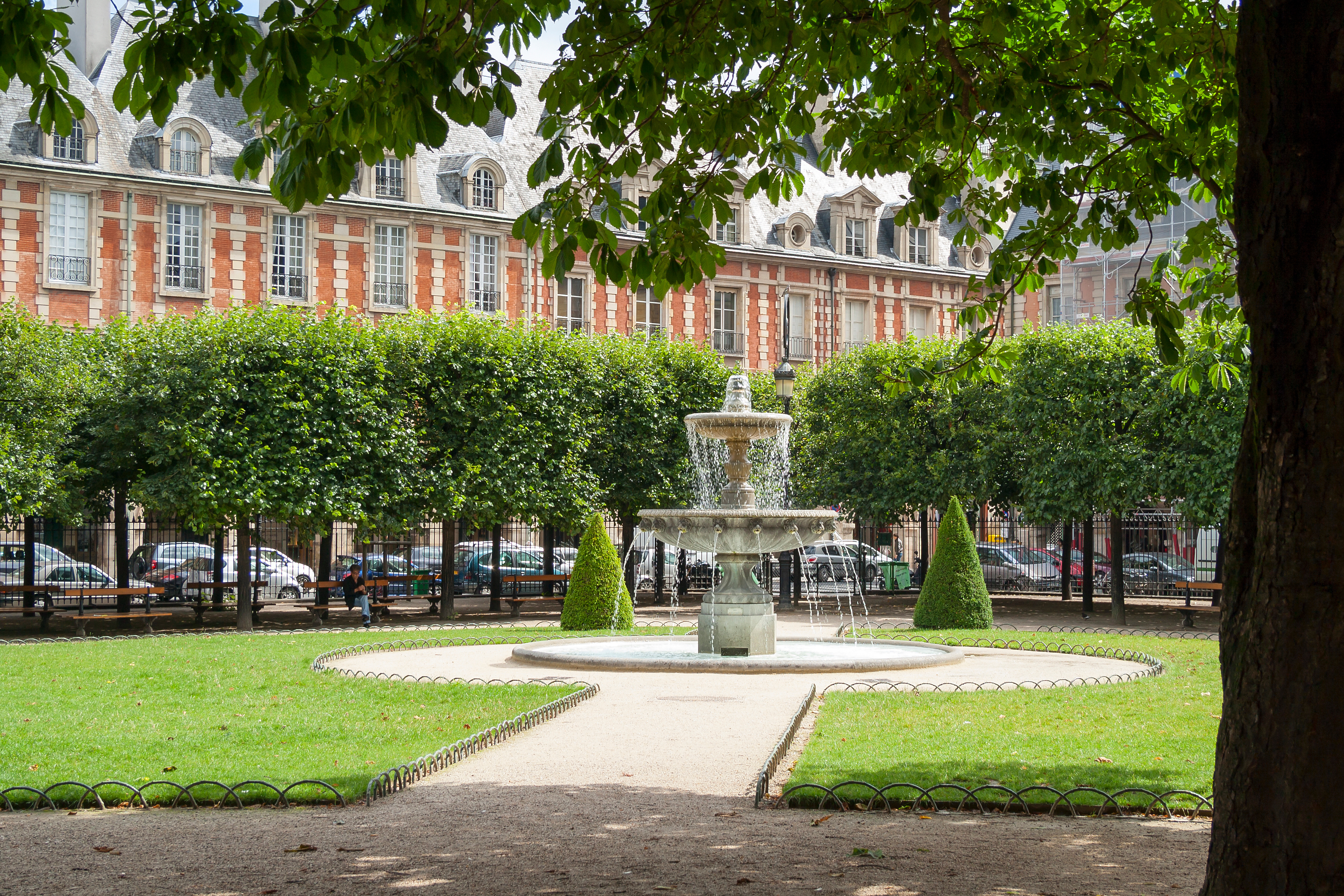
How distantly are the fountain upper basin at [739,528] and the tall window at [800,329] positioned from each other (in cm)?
3011

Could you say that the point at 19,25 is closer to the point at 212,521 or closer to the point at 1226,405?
the point at 212,521

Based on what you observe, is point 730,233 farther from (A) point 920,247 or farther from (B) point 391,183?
(B) point 391,183

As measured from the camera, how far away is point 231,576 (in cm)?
Answer: 2873

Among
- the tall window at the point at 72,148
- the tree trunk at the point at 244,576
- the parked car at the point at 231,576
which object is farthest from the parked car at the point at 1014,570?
the tall window at the point at 72,148

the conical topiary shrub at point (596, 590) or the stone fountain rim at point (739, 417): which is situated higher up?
the stone fountain rim at point (739, 417)

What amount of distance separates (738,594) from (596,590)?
5558 millimetres

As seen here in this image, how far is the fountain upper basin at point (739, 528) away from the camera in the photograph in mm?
13562

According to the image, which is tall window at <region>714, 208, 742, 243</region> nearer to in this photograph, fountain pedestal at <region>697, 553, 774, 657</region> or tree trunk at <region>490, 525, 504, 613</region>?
tree trunk at <region>490, 525, 504, 613</region>

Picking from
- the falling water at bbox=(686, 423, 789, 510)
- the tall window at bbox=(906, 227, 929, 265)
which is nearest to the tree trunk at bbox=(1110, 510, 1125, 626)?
the falling water at bbox=(686, 423, 789, 510)

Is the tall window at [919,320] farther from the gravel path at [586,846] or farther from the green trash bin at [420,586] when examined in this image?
the gravel path at [586,846]

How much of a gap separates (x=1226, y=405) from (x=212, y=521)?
17.2 m

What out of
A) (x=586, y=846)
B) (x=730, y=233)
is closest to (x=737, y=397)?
(x=586, y=846)

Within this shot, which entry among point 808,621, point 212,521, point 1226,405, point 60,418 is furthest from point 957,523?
point 60,418

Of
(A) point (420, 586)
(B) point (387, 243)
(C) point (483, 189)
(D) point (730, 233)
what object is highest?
(C) point (483, 189)
